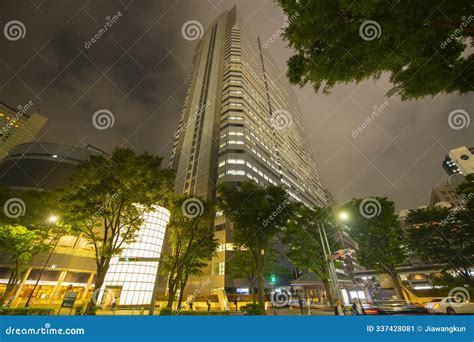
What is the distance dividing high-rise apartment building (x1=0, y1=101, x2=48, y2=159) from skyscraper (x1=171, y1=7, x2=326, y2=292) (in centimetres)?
7560

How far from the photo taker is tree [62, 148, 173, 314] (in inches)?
557

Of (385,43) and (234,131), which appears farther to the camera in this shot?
(234,131)

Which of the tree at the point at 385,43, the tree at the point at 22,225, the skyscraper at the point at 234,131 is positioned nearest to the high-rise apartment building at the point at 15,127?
the skyscraper at the point at 234,131

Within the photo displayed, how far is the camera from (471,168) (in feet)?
285

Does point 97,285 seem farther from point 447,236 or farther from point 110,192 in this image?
point 447,236

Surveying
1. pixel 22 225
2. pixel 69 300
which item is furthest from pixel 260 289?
pixel 22 225

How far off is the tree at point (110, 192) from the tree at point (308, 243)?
18013 millimetres

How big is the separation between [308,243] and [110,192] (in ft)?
77.7

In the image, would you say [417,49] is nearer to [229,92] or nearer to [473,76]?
[473,76]

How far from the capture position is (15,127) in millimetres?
100750

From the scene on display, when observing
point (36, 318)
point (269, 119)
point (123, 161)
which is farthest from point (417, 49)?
point (269, 119)

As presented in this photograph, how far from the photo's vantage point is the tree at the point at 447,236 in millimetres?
27247

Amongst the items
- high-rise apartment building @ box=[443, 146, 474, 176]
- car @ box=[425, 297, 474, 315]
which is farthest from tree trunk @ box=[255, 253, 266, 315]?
high-rise apartment building @ box=[443, 146, 474, 176]

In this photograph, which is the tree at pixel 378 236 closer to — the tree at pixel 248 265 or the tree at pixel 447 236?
the tree at pixel 447 236
